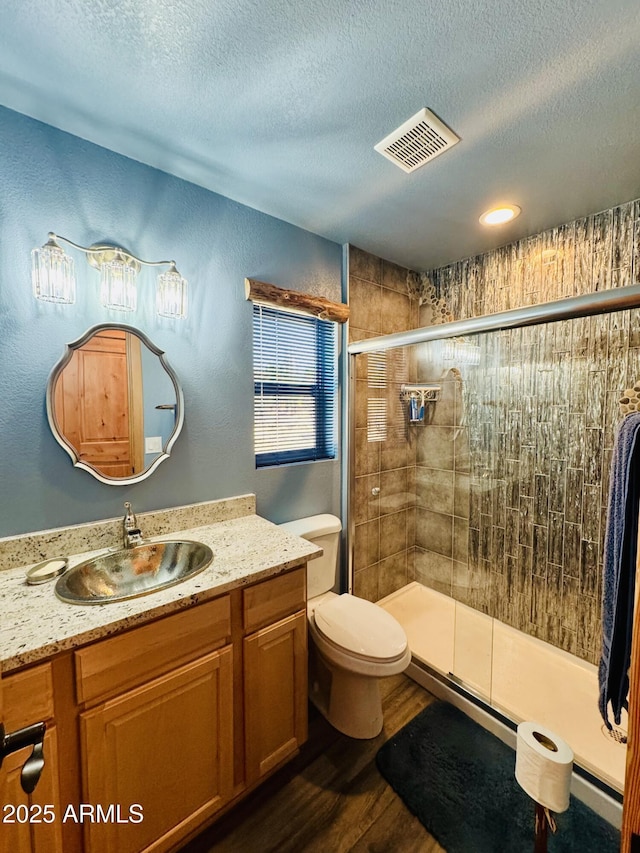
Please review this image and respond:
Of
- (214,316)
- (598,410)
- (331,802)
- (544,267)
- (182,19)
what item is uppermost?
(182,19)

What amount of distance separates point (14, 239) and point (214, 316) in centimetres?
73

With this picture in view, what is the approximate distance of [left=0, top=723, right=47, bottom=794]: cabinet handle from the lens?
1.63 ft

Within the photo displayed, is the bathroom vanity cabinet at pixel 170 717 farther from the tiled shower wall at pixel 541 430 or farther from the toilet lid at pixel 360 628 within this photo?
the tiled shower wall at pixel 541 430

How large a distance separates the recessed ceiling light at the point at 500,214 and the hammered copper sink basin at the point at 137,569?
2091mm

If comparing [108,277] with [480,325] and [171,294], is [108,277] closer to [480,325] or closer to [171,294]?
[171,294]

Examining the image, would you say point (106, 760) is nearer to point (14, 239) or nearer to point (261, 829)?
point (261, 829)

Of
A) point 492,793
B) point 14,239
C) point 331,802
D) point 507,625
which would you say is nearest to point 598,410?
point 507,625

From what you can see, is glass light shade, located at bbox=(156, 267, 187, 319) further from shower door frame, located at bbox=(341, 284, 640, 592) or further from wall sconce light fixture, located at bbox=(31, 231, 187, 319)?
shower door frame, located at bbox=(341, 284, 640, 592)

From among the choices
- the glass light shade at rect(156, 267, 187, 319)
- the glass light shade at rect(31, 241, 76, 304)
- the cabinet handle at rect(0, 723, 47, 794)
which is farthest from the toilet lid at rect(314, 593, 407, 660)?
the glass light shade at rect(31, 241, 76, 304)

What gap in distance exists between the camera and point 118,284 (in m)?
1.38

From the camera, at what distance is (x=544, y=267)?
1983mm

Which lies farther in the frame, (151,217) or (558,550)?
(558,550)

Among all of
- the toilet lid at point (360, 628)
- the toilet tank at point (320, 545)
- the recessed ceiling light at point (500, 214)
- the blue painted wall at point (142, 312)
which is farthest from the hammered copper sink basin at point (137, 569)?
the recessed ceiling light at point (500, 214)

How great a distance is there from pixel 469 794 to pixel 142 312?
2.31 m
